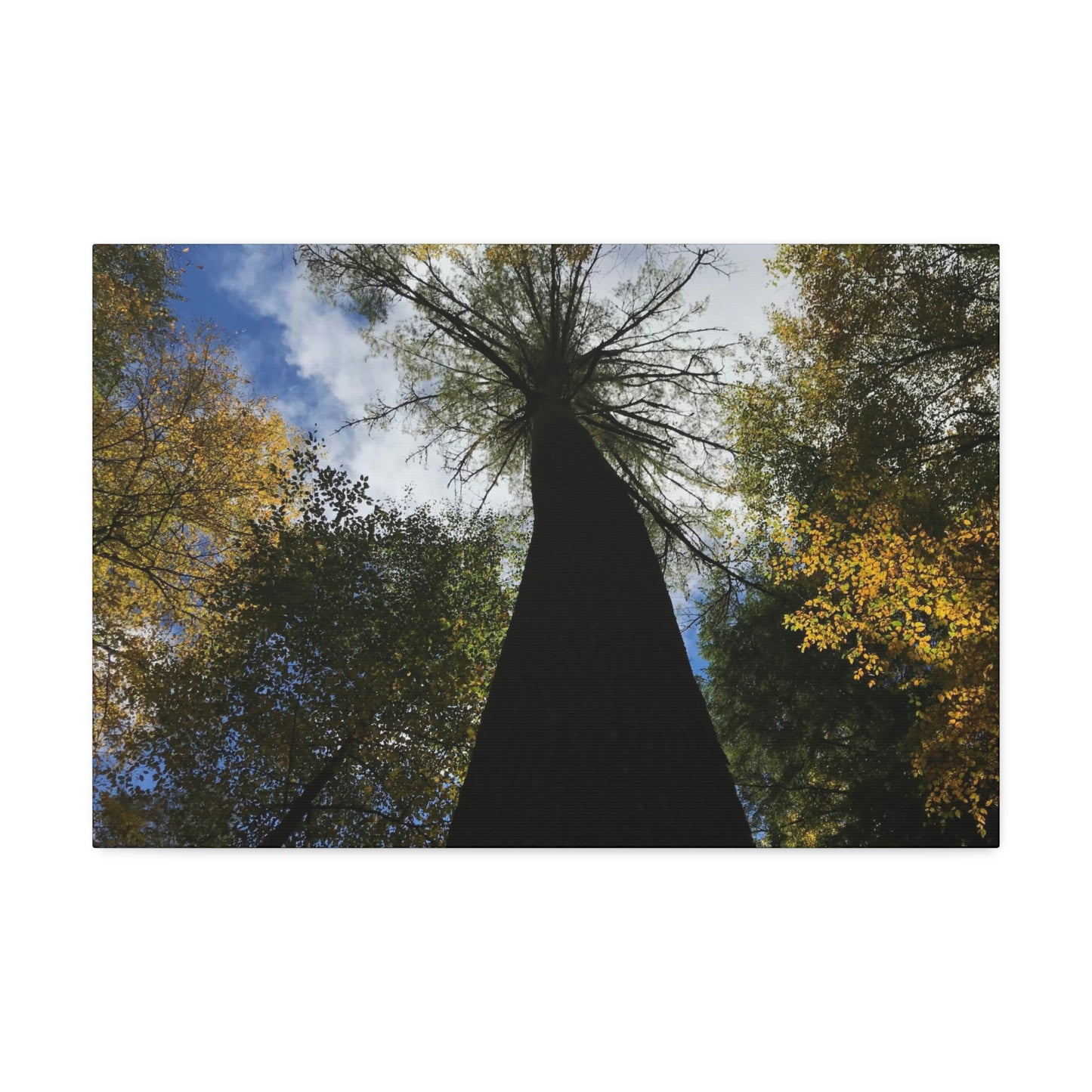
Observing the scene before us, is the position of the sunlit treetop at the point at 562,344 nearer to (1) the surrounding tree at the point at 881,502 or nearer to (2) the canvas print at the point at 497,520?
(2) the canvas print at the point at 497,520

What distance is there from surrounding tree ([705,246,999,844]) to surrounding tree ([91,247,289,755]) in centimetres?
193

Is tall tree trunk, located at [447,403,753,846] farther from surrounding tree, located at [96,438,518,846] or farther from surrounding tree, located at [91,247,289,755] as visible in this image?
surrounding tree, located at [91,247,289,755]

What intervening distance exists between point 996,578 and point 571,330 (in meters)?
1.92

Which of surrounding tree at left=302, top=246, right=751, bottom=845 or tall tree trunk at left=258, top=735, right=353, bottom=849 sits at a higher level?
surrounding tree at left=302, top=246, right=751, bottom=845

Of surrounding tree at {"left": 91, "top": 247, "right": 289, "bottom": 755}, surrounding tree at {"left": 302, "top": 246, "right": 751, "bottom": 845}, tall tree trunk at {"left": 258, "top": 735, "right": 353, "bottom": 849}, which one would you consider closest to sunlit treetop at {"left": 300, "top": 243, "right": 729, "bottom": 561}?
surrounding tree at {"left": 302, "top": 246, "right": 751, "bottom": 845}

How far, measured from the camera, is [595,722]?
7.48 ft

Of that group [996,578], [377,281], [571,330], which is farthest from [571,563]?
[996,578]

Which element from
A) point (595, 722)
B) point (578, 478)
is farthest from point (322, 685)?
point (578, 478)

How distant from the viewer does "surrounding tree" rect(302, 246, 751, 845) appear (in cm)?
230

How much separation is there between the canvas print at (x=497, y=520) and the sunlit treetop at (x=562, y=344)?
1 cm

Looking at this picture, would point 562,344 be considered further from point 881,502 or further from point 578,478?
point 881,502
